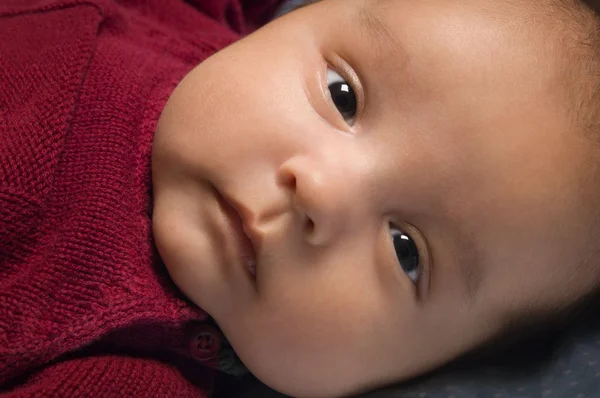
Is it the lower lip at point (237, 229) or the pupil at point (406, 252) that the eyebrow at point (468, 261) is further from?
the lower lip at point (237, 229)

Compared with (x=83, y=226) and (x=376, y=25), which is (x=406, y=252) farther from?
(x=83, y=226)

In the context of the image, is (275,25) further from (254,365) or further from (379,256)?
(254,365)

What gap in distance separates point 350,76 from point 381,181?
0.53 ft

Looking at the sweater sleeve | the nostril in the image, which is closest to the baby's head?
the nostril

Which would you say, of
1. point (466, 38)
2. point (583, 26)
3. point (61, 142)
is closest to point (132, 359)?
point (61, 142)

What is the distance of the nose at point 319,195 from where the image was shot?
901 millimetres

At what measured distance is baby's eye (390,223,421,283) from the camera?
993mm

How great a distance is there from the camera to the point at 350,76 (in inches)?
39.6

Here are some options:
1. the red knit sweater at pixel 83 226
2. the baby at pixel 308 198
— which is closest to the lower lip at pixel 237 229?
the baby at pixel 308 198

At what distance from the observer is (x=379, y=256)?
98 cm

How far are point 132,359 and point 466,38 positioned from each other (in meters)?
0.63

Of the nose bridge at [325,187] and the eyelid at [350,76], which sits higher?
the eyelid at [350,76]

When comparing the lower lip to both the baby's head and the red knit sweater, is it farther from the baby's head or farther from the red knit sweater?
the red knit sweater

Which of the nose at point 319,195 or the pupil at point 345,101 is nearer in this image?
the nose at point 319,195
